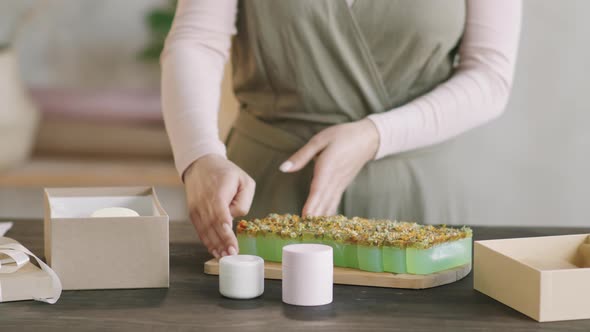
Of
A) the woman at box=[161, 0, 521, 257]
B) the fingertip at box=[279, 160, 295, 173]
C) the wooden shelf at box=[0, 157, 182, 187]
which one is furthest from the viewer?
the wooden shelf at box=[0, 157, 182, 187]

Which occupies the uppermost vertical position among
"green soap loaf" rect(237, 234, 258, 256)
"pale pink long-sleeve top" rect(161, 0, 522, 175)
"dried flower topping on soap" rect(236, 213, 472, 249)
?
"pale pink long-sleeve top" rect(161, 0, 522, 175)

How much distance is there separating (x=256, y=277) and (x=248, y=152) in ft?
2.27

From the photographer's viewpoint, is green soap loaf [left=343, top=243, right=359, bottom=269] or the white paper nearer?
green soap loaf [left=343, top=243, right=359, bottom=269]

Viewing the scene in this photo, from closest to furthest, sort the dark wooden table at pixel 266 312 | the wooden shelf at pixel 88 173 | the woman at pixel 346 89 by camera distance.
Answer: the dark wooden table at pixel 266 312, the woman at pixel 346 89, the wooden shelf at pixel 88 173

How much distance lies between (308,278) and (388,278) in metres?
0.13

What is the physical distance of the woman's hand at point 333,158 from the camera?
54.1 inches

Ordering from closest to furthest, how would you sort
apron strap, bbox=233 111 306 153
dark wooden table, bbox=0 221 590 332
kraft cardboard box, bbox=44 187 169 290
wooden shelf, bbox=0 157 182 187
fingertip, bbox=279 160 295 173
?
dark wooden table, bbox=0 221 590 332
kraft cardboard box, bbox=44 187 169 290
fingertip, bbox=279 160 295 173
apron strap, bbox=233 111 306 153
wooden shelf, bbox=0 157 182 187

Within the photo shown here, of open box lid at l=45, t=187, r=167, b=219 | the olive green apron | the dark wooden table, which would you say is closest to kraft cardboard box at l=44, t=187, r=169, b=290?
the dark wooden table

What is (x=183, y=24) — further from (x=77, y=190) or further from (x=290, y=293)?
(x=290, y=293)

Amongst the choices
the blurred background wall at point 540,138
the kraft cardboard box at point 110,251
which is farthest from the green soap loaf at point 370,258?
the blurred background wall at point 540,138

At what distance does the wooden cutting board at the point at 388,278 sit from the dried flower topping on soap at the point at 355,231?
1.5 inches

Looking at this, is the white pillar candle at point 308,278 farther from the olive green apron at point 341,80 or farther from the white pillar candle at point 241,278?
the olive green apron at point 341,80

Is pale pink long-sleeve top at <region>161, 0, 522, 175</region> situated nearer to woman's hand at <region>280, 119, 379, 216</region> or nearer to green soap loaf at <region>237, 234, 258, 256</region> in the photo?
woman's hand at <region>280, 119, 379, 216</region>

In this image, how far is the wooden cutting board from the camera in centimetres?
104
